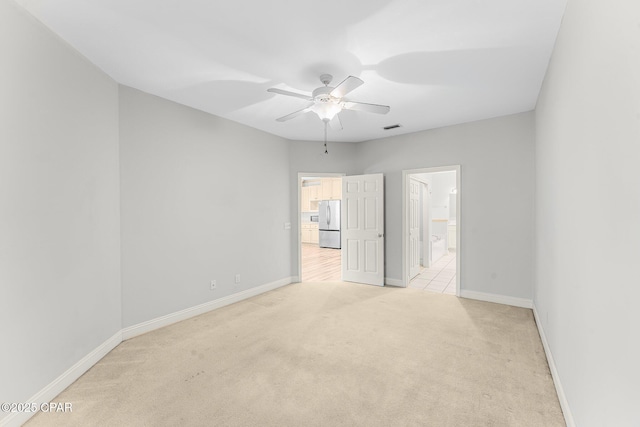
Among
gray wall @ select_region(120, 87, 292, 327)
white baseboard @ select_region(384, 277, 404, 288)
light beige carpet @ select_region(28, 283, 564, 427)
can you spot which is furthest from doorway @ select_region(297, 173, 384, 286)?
light beige carpet @ select_region(28, 283, 564, 427)

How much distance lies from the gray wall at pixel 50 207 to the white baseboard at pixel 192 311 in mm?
247

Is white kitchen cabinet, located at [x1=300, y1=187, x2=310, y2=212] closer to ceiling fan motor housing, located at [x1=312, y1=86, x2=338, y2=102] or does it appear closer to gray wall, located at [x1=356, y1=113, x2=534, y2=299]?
gray wall, located at [x1=356, y1=113, x2=534, y2=299]

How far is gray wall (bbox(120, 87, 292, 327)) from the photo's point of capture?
10.3 ft

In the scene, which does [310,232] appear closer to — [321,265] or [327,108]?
[321,265]

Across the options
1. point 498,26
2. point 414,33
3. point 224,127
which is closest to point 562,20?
point 498,26

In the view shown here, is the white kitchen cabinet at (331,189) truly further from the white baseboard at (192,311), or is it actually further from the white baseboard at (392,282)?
the white baseboard at (192,311)

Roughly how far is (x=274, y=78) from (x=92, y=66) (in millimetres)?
1591

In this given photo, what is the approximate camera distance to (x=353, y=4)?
1.86 meters

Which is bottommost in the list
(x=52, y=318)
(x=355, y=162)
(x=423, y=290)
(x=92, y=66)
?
(x=423, y=290)

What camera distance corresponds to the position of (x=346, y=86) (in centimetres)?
238

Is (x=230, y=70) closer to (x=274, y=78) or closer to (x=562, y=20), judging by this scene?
(x=274, y=78)

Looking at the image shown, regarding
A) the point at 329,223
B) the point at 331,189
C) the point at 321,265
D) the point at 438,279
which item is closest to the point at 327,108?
the point at 438,279

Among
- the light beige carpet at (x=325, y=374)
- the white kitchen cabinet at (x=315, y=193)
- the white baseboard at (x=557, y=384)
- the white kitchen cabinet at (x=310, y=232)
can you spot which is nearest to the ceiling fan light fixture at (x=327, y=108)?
the light beige carpet at (x=325, y=374)

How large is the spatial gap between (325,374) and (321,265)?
4.67 metres
